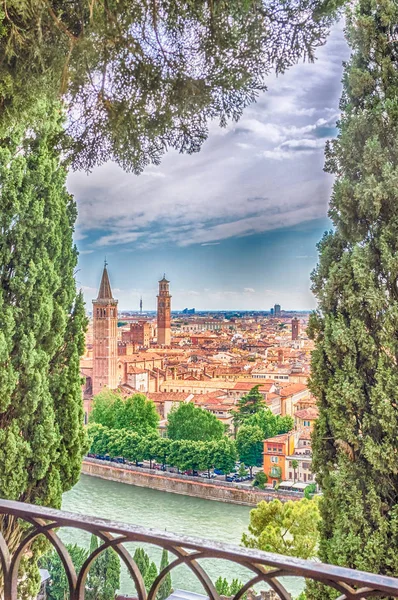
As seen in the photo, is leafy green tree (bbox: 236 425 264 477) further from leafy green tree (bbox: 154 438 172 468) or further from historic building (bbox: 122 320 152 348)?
historic building (bbox: 122 320 152 348)

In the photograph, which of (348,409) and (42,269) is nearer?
(348,409)

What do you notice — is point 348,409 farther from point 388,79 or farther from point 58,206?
point 58,206

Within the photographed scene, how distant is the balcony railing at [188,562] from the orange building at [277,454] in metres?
6.32

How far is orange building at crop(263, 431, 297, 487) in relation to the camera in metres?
6.80

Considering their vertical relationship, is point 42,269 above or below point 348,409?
above

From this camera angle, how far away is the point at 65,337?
119 inches

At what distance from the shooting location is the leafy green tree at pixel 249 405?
7.92 metres

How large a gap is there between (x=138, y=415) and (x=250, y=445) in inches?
96.9

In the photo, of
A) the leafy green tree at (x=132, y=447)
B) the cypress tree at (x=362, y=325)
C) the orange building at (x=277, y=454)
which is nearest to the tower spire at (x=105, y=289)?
the leafy green tree at (x=132, y=447)

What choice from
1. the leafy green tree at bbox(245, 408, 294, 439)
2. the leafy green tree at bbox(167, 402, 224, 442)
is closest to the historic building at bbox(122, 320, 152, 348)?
the leafy green tree at bbox(167, 402, 224, 442)

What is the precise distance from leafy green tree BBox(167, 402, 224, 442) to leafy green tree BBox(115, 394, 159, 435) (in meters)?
0.52

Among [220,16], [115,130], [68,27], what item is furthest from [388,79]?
[68,27]

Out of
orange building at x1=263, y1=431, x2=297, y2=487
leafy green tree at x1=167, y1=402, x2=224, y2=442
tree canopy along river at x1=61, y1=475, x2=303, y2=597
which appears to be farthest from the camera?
leafy green tree at x1=167, y1=402, x2=224, y2=442

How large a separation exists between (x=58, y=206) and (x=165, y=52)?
1511 millimetres
